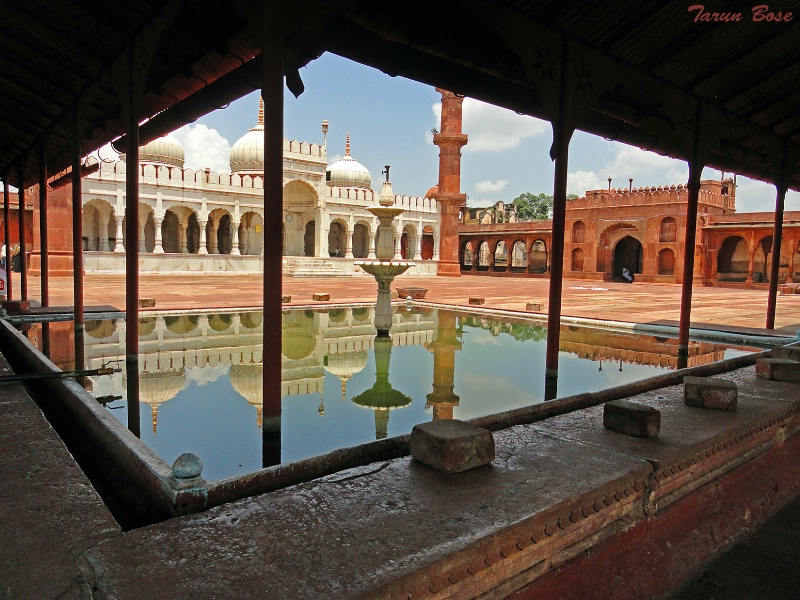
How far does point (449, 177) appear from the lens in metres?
28.6

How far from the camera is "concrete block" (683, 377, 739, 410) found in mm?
3457

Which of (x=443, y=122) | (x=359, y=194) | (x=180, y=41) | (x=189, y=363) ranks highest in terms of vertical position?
(x=443, y=122)

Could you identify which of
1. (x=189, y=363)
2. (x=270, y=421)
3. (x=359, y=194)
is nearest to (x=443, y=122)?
(x=359, y=194)

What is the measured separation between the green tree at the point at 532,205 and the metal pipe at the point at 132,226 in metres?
53.3

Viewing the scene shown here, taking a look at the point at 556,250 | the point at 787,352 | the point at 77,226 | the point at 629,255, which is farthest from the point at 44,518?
the point at 629,255

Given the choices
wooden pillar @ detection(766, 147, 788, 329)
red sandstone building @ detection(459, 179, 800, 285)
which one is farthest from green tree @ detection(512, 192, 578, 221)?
wooden pillar @ detection(766, 147, 788, 329)

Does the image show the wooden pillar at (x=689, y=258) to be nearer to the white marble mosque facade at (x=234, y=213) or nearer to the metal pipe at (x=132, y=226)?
the metal pipe at (x=132, y=226)

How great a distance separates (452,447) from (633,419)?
→ 1.19m

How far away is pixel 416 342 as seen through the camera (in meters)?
8.11

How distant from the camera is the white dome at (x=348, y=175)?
115 feet

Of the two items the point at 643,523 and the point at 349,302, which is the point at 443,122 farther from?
the point at 643,523

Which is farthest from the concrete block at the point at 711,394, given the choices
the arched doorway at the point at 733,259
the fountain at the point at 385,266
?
the arched doorway at the point at 733,259

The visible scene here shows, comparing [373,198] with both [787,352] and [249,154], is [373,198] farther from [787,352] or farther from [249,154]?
[787,352]

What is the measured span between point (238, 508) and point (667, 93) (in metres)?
5.57
